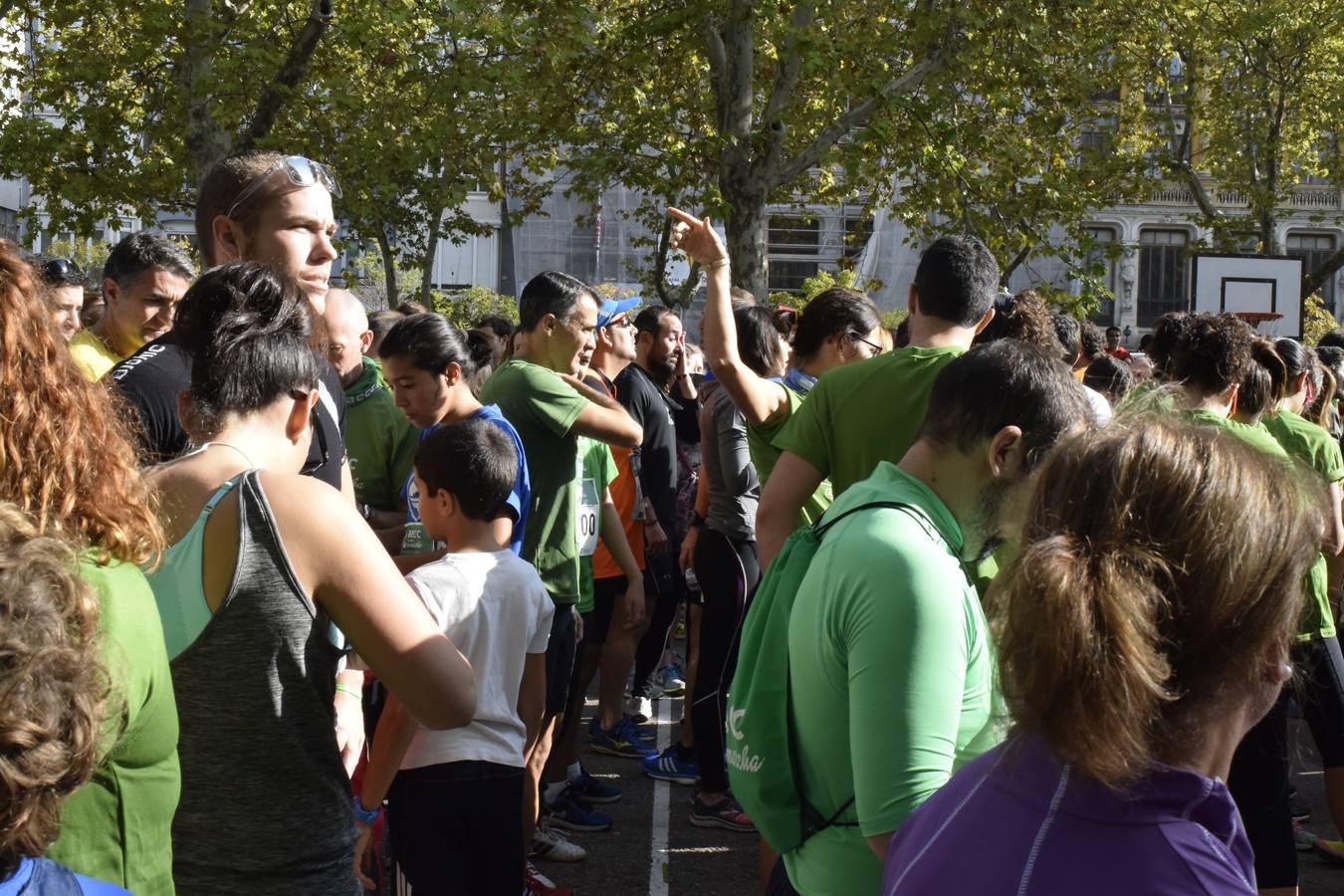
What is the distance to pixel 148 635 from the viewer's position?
1.62 meters

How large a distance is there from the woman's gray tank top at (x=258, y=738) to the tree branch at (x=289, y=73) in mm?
12425

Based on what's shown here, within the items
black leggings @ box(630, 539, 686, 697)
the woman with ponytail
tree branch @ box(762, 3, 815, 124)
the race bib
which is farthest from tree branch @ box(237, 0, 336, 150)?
the woman with ponytail

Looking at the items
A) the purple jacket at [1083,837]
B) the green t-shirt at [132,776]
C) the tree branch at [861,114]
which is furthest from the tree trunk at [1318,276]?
the green t-shirt at [132,776]

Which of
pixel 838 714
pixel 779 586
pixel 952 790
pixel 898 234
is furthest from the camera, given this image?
pixel 898 234

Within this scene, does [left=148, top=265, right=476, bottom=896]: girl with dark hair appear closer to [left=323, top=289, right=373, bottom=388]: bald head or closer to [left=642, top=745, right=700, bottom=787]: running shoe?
[left=323, top=289, right=373, bottom=388]: bald head

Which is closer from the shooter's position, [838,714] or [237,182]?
[838,714]

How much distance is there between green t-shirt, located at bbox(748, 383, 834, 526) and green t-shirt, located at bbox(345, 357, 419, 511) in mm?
1250

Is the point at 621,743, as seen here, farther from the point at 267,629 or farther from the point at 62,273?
the point at 267,629

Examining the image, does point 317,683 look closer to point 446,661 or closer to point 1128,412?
point 446,661

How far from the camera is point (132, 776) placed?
66.6 inches

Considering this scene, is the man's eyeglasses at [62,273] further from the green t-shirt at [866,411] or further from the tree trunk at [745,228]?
the tree trunk at [745,228]

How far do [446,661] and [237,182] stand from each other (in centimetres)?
132

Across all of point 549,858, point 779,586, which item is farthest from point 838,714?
point 549,858

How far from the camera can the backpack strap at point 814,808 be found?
7.13 ft
